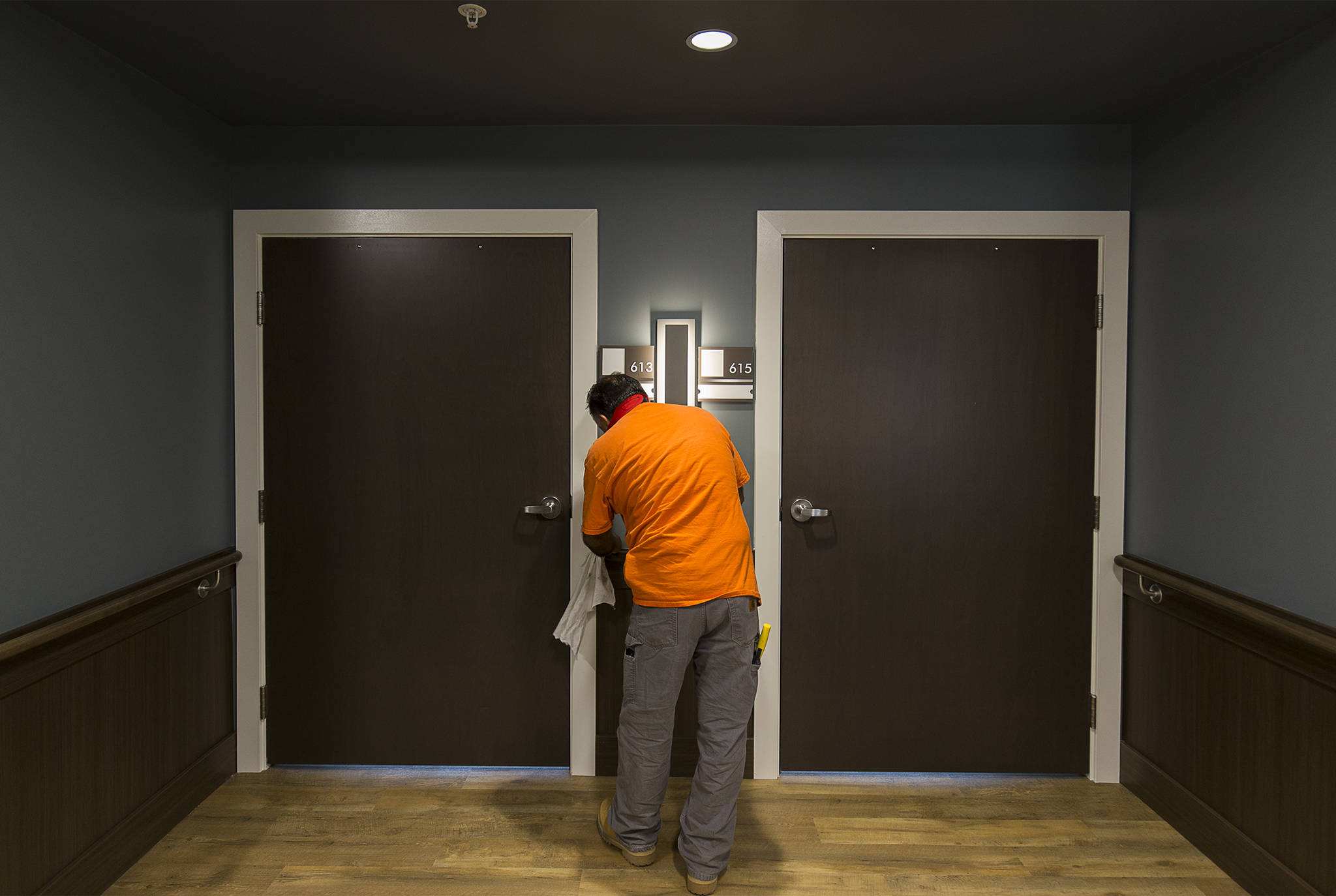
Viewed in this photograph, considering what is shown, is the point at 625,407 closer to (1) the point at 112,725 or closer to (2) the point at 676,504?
(2) the point at 676,504

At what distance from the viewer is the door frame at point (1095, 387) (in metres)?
2.52

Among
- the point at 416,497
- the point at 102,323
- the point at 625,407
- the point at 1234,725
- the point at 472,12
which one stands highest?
the point at 472,12

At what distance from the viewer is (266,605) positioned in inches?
104

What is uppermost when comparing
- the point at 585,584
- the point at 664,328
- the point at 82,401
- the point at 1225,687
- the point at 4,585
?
the point at 664,328

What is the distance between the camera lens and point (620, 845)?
2150 mm

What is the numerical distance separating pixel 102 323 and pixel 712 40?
5.95 ft

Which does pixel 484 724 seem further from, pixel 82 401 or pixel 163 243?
pixel 163 243

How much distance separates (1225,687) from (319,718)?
294 cm

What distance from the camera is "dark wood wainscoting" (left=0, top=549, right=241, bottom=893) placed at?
174 cm

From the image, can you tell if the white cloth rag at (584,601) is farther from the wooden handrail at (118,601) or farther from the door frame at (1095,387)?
the wooden handrail at (118,601)

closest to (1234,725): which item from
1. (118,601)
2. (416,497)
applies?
(416,497)

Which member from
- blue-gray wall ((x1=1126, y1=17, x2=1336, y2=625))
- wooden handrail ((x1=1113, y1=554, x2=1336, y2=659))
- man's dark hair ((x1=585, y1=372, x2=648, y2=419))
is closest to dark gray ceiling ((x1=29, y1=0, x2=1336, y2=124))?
blue-gray wall ((x1=1126, y1=17, x2=1336, y2=625))

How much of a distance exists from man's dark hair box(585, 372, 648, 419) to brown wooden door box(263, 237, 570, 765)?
1.34 feet

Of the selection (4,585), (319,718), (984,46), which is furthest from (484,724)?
(984,46)
